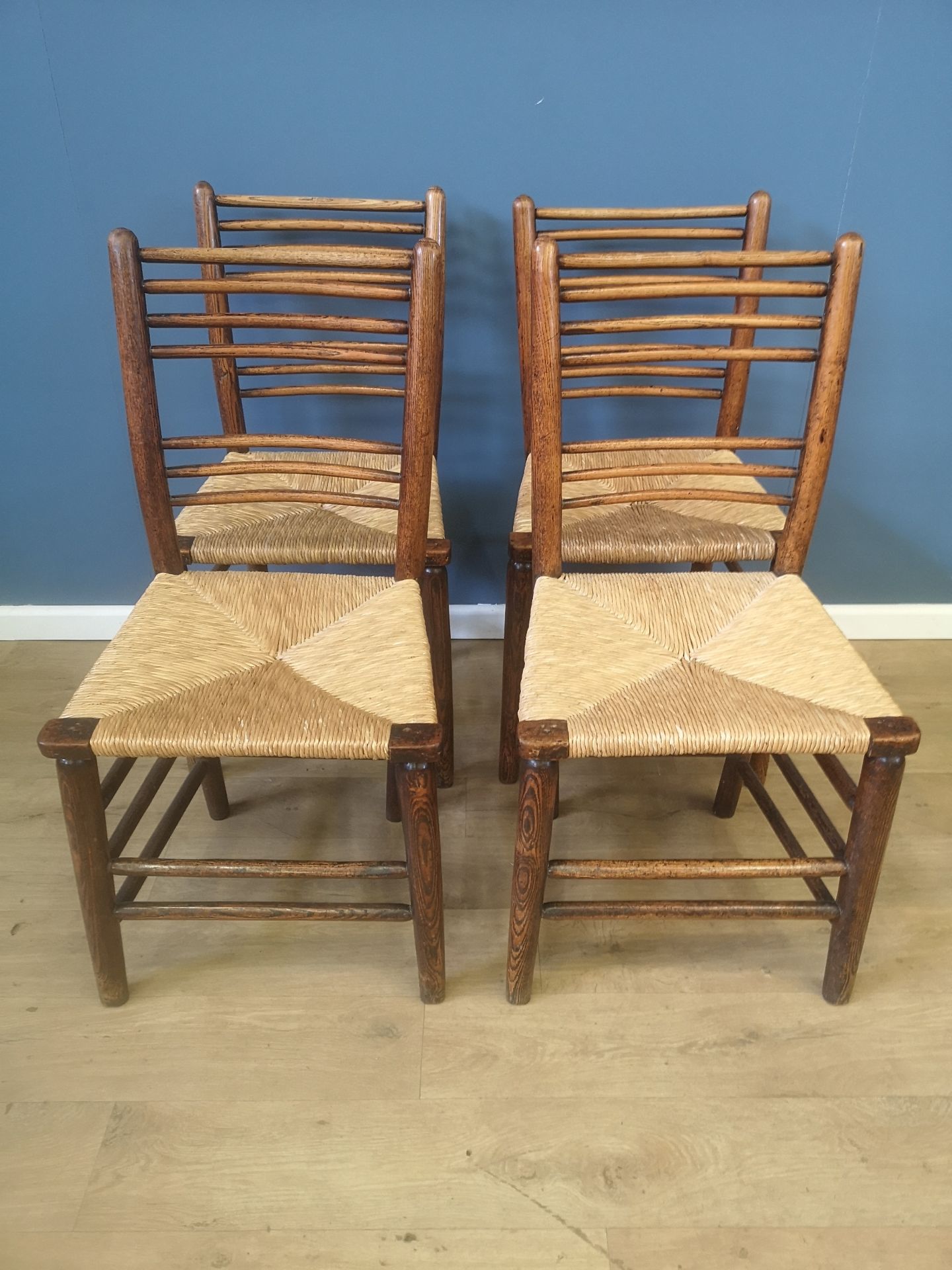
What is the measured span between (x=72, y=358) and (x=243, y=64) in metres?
0.65

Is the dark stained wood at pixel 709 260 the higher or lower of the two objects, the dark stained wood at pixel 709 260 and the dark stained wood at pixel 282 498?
the higher

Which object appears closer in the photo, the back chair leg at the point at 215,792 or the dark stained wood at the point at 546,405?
the dark stained wood at the point at 546,405

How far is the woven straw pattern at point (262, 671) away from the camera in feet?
3.52

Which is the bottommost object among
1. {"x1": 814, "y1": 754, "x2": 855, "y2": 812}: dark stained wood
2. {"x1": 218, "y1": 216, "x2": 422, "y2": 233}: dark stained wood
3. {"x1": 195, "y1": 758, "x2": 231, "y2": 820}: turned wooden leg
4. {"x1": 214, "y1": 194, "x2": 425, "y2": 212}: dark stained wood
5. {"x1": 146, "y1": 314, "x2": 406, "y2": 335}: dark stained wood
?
{"x1": 195, "y1": 758, "x2": 231, "y2": 820}: turned wooden leg

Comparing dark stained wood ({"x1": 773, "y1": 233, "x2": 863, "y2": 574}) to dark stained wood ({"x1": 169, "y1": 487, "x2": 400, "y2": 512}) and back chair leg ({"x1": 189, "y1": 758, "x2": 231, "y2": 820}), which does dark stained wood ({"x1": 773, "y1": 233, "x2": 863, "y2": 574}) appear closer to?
dark stained wood ({"x1": 169, "y1": 487, "x2": 400, "y2": 512})

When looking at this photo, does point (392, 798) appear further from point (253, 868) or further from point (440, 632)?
point (253, 868)

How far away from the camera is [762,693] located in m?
1.13

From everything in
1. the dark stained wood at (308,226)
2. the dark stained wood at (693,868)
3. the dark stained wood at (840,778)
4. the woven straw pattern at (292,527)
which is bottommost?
the dark stained wood at (693,868)

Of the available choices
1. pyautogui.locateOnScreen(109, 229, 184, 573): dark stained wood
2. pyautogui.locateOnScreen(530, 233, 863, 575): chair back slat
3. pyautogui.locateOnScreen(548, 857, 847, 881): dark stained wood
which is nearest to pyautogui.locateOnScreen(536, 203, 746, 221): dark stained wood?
pyautogui.locateOnScreen(530, 233, 863, 575): chair back slat

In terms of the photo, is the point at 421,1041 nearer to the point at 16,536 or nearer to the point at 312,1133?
the point at 312,1133

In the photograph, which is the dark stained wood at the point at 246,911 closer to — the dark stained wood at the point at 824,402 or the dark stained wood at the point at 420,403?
the dark stained wood at the point at 420,403

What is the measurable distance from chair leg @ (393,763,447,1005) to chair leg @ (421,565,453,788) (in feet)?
0.88

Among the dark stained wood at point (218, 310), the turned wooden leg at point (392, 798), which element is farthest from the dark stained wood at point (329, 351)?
the turned wooden leg at point (392, 798)

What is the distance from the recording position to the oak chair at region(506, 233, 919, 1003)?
1.08m
